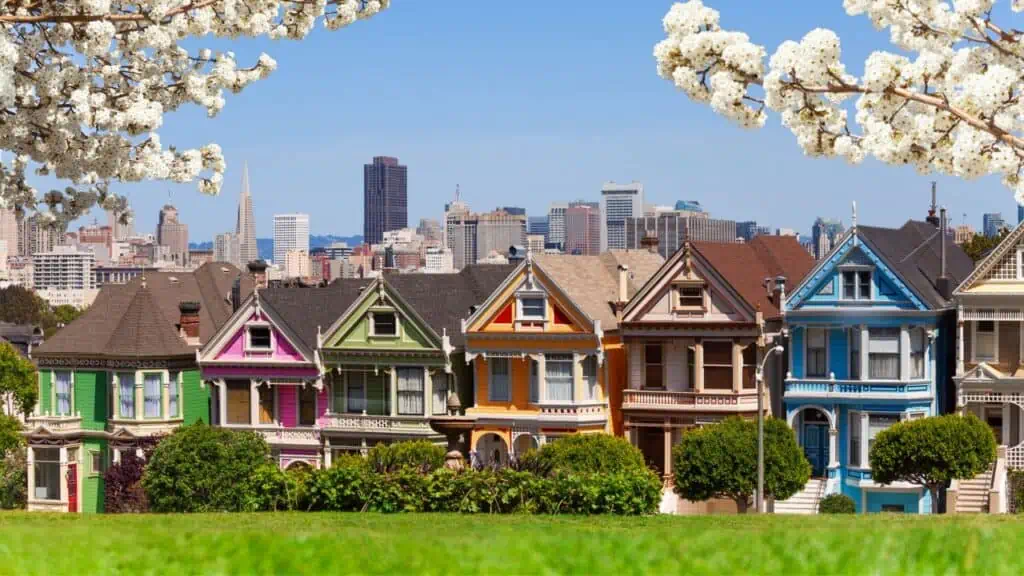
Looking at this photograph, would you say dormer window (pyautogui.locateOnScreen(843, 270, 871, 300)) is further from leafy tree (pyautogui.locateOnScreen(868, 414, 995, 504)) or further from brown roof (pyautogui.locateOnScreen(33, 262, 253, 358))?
brown roof (pyautogui.locateOnScreen(33, 262, 253, 358))

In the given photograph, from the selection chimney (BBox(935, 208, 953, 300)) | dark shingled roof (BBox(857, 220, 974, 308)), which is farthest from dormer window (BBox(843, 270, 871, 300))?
chimney (BBox(935, 208, 953, 300))

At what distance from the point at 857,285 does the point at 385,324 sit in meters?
12.8

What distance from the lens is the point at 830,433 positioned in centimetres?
4391

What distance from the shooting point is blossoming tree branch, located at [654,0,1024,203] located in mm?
16050

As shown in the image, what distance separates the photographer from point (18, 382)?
84.1 metres

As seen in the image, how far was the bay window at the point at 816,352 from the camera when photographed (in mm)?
44281

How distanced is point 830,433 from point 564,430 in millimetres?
6769

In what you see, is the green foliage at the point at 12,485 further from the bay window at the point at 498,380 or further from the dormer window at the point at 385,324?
the bay window at the point at 498,380

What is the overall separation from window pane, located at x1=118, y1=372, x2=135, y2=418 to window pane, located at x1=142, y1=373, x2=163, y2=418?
34 centimetres

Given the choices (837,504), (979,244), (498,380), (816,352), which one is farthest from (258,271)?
(979,244)

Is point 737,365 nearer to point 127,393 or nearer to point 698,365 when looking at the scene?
point 698,365

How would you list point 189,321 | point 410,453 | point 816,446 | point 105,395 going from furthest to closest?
1. point 189,321
2. point 105,395
3. point 816,446
4. point 410,453

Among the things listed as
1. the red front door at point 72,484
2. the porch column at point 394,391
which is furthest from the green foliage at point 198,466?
the red front door at point 72,484

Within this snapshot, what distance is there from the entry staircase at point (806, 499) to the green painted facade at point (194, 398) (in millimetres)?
17823
